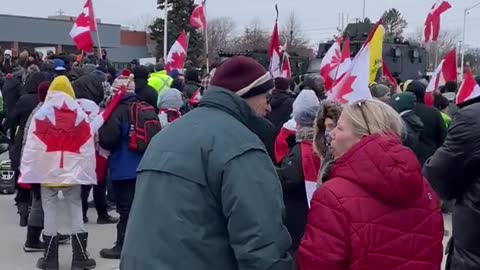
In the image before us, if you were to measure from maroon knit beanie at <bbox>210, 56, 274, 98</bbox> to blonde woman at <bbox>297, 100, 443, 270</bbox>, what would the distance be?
434 millimetres

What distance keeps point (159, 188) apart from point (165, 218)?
0.37 ft

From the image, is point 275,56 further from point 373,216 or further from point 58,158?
point 373,216

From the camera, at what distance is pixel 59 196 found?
679cm

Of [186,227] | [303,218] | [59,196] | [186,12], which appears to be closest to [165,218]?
[186,227]

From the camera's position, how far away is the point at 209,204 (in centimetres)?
260

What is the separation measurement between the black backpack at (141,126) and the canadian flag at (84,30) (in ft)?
18.0

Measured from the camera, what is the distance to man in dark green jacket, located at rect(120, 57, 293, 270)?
254 centimetres

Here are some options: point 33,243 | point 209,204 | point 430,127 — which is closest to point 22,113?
point 33,243

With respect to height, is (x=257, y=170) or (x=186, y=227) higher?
(x=257, y=170)

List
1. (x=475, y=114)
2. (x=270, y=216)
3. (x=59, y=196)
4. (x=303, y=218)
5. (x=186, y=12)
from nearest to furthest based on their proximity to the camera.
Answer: (x=270, y=216), (x=475, y=114), (x=303, y=218), (x=59, y=196), (x=186, y=12)

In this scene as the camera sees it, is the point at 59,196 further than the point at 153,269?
Yes

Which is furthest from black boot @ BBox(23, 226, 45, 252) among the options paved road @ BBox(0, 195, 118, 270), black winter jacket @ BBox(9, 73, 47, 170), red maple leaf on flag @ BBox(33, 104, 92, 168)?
red maple leaf on flag @ BBox(33, 104, 92, 168)

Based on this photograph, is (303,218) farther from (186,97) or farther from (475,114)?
(186,97)

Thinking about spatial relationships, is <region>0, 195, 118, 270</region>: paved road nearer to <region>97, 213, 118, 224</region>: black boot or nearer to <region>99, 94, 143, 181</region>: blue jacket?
<region>97, 213, 118, 224</region>: black boot
